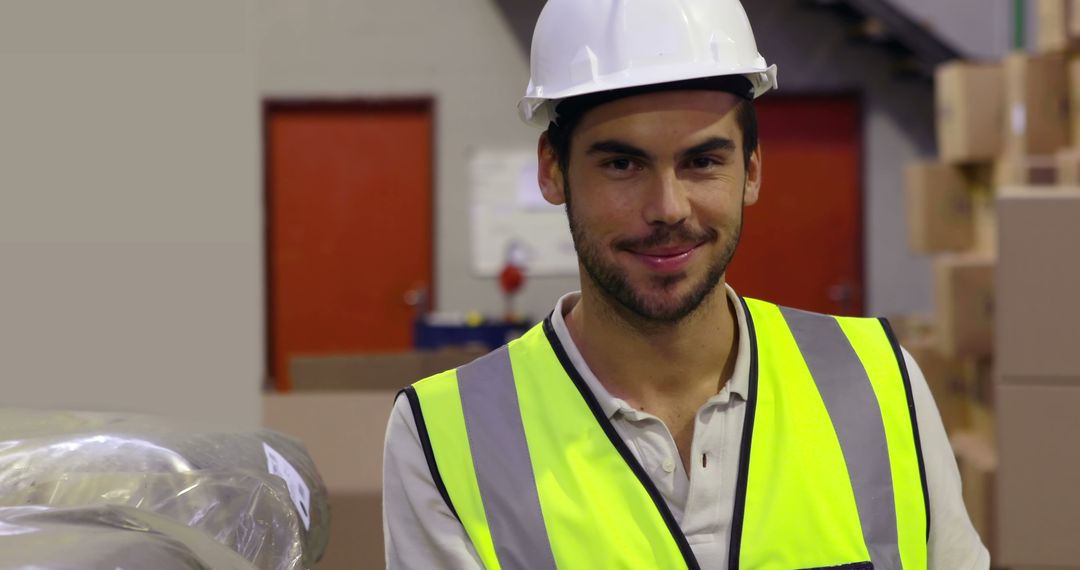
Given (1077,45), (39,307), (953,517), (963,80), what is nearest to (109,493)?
(39,307)

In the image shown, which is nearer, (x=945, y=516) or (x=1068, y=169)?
(x=945, y=516)

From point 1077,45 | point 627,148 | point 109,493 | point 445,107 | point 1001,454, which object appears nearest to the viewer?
point 109,493

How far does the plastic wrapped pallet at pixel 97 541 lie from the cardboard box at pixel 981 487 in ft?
10.7

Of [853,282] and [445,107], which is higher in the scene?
[445,107]

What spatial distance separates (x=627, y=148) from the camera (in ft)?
4.60

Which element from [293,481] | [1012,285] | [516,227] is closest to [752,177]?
[293,481]

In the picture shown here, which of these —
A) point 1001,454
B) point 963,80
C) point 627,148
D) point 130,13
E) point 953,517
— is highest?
point 963,80

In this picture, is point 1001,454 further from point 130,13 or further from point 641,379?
point 130,13

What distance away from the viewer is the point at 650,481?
1.39 metres

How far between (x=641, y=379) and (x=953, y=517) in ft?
1.30

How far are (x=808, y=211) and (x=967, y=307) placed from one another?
2.82 metres

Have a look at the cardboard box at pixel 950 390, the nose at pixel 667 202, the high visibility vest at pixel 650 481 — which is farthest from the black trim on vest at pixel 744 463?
the cardboard box at pixel 950 390

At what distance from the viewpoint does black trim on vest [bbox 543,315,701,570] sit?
1.34 metres

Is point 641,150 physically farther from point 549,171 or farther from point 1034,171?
point 1034,171
